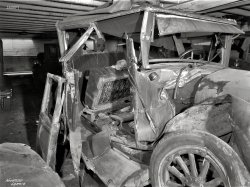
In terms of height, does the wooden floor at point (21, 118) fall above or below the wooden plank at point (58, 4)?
below

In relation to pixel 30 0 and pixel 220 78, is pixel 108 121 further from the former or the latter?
pixel 30 0

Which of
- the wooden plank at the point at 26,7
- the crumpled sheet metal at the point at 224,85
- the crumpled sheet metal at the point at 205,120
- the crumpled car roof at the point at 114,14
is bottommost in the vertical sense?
the crumpled sheet metal at the point at 205,120

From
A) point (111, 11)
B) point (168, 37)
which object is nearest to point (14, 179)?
point (111, 11)

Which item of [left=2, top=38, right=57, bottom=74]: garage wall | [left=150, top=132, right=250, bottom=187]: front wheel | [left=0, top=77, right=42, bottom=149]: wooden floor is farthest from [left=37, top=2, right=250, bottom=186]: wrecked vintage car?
[left=2, top=38, right=57, bottom=74]: garage wall

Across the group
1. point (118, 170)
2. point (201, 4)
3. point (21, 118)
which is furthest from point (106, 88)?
point (21, 118)

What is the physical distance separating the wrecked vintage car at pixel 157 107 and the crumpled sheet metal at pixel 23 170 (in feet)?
1.29

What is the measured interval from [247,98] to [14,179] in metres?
2.28

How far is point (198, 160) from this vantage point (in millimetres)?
2225

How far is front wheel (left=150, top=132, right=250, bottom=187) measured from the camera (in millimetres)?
1644

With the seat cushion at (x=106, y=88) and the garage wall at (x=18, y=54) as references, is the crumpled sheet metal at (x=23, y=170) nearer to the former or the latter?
the seat cushion at (x=106, y=88)

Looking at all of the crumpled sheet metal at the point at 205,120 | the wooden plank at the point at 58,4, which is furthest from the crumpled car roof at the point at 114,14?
the wooden plank at the point at 58,4

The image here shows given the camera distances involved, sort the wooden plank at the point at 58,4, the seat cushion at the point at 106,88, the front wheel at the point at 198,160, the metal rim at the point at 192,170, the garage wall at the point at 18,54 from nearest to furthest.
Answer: the front wheel at the point at 198,160
the metal rim at the point at 192,170
the seat cushion at the point at 106,88
the wooden plank at the point at 58,4
the garage wall at the point at 18,54

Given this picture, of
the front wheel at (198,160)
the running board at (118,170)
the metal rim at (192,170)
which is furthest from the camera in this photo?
the running board at (118,170)

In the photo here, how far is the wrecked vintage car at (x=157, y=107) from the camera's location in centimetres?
185
